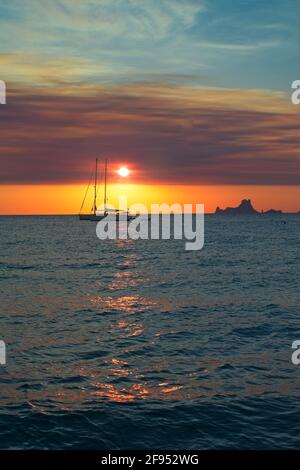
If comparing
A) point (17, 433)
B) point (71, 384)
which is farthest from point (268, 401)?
point (17, 433)

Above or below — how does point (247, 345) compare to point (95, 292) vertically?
below

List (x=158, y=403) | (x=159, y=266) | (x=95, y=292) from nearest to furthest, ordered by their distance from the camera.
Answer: (x=158, y=403) → (x=95, y=292) → (x=159, y=266)

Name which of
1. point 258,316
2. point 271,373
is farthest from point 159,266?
point 271,373

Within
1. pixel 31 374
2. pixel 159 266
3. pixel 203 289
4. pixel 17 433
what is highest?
pixel 159 266

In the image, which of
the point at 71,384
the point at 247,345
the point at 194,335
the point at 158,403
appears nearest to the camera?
the point at 158,403

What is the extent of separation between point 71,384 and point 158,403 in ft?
12.2

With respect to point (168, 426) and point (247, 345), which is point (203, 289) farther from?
point (168, 426)

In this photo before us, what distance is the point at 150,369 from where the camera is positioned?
→ 20125mm

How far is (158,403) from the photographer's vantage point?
643 inches

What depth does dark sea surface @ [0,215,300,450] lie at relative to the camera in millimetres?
14180

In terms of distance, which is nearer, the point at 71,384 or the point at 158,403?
the point at 158,403

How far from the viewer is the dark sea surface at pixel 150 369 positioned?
14.2 meters

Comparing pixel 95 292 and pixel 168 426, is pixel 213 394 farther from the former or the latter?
pixel 95 292

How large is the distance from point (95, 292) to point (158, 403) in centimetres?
2711
